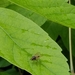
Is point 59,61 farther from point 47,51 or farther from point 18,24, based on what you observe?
point 18,24

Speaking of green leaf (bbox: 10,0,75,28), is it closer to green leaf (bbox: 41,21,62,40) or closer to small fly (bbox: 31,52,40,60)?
small fly (bbox: 31,52,40,60)

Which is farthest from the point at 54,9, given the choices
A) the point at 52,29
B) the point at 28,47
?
the point at 52,29

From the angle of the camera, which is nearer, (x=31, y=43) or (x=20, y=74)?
(x=31, y=43)

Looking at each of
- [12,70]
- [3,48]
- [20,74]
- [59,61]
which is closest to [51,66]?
[59,61]

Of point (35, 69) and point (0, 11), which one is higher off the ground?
point (0, 11)

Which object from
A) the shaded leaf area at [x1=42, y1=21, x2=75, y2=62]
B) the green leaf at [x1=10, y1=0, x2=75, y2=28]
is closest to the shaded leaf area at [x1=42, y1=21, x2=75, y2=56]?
the shaded leaf area at [x1=42, y1=21, x2=75, y2=62]

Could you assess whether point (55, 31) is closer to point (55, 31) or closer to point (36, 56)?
point (55, 31)

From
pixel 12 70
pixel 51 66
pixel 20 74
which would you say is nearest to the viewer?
pixel 51 66
